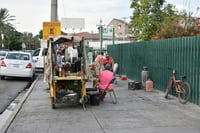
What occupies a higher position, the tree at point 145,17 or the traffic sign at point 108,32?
the tree at point 145,17

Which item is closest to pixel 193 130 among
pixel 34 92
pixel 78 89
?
pixel 78 89

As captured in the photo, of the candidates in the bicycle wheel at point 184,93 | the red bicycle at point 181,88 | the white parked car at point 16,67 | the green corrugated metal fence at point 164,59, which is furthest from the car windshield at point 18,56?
the bicycle wheel at point 184,93

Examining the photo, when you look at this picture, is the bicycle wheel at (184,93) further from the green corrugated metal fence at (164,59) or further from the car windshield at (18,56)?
the car windshield at (18,56)

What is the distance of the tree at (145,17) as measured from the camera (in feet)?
95.2

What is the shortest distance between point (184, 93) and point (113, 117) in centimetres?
327

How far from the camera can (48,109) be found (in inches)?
350

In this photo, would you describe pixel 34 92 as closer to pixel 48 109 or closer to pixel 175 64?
pixel 48 109

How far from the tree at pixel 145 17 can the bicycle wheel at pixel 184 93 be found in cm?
1915

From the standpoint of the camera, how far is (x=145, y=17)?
95.1 feet

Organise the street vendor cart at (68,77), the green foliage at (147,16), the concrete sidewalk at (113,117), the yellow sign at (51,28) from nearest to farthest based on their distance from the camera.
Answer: the concrete sidewalk at (113,117)
the street vendor cart at (68,77)
the yellow sign at (51,28)
the green foliage at (147,16)

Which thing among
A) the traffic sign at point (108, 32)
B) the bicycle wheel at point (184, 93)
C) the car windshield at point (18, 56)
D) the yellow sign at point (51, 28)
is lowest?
the bicycle wheel at point (184, 93)

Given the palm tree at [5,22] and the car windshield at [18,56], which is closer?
the car windshield at [18,56]

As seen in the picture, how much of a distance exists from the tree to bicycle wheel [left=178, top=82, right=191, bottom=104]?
19.2m

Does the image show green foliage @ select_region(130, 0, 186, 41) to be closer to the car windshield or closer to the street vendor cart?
the car windshield
